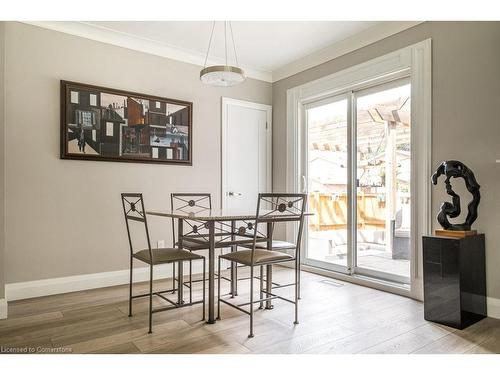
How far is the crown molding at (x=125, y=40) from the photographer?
343 cm

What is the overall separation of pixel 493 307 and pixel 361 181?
5.48ft

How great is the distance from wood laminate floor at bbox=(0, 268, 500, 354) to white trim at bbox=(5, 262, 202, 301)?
10cm

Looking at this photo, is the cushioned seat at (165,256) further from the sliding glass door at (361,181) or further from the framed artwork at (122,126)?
the sliding glass door at (361,181)

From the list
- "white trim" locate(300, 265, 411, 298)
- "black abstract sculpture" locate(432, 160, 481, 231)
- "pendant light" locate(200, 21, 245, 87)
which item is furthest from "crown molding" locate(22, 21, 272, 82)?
"black abstract sculpture" locate(432, 160, 481, 231)

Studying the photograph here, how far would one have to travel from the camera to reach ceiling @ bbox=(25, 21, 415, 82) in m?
3.52

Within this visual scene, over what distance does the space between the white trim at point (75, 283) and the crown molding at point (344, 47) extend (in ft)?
9.50

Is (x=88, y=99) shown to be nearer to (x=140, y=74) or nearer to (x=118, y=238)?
(x=140, y=74)

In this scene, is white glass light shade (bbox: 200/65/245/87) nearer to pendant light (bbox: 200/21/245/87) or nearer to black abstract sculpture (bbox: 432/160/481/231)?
pendant light (bbox: 200/21/245/87)

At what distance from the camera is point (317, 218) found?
443cm

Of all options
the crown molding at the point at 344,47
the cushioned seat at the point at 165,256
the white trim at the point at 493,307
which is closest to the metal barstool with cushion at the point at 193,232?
the cushioned seat at the point at 165,256

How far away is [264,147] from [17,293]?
3.23 meters

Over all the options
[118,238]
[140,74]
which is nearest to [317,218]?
[118,238]

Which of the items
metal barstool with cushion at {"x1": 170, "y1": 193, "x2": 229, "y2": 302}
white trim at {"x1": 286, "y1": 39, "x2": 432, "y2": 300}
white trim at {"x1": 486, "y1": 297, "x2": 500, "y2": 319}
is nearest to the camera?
white trim at {"x1": 486, "y1": 297, "x2": 500, "y2": 319}

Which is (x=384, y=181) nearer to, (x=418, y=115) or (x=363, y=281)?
(x=418, y=115)
